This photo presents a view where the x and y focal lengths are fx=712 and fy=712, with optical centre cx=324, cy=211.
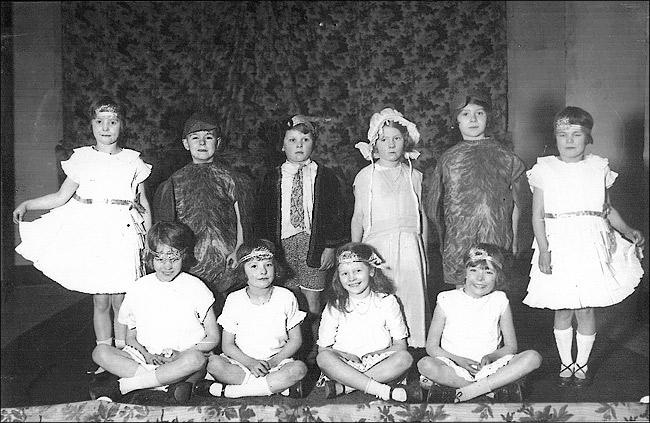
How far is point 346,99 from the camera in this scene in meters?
4.26

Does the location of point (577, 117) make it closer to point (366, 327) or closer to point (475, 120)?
point (475, 120)

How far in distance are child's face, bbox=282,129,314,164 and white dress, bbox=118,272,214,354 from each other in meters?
0.91

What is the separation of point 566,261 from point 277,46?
80.4 inches

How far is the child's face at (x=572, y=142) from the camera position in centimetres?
387

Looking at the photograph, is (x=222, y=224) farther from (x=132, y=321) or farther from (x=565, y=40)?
(x=565, y=40)

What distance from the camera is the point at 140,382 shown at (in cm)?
373

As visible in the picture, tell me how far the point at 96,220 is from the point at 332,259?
1.33 metres

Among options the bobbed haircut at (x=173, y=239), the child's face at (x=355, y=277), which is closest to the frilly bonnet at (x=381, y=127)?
the child's face at (x=355, y=277)

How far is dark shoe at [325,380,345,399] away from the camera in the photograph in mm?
3721

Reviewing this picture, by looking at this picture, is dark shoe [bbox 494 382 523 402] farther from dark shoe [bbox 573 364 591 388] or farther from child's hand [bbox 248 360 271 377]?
child's hand [bbox 248 360 271 377]


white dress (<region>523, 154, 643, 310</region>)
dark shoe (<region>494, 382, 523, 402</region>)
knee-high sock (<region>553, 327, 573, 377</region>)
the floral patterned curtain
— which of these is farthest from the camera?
the floral patterned curtain

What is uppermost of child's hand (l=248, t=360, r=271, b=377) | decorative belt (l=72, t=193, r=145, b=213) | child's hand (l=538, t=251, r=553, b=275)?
decorative belt (l=72, t=193, r=145, b=213)

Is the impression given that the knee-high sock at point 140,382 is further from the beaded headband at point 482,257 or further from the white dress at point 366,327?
the beaded headband at point 482,257

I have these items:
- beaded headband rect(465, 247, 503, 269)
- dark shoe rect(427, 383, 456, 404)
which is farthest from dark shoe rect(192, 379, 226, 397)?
beaded headband rect(465, 247, 503, 269)
